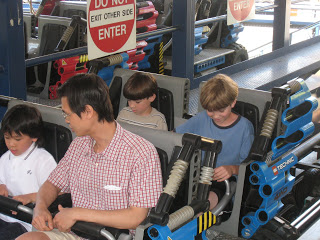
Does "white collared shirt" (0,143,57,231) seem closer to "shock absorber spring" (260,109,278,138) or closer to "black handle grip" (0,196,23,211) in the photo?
"black handle grip" (0,196,23,211)

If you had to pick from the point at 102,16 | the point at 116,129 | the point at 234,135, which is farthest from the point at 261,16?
the point at 116,129

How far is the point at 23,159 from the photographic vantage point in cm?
260

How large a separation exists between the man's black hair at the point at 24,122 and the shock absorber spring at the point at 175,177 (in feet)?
2.38

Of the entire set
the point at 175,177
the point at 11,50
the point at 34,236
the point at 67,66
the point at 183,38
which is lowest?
the point at 67,66

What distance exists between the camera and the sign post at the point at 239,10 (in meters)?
5.66

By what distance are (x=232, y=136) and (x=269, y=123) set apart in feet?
0.70

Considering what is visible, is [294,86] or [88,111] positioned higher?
[88,111]

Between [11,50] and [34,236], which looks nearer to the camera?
[34,236]

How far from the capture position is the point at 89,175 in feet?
7.38

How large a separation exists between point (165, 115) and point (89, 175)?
1296 millimetres

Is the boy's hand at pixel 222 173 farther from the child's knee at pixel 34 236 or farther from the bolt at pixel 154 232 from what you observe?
the child's knee at pixel 34 236

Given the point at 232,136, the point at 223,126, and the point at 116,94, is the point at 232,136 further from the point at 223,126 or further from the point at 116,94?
the point at 116,94

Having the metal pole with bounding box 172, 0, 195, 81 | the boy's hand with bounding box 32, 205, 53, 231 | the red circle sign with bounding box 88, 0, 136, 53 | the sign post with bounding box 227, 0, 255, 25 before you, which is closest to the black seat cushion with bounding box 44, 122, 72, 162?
the boy's hand with bounding box 32, 205, 53, 231

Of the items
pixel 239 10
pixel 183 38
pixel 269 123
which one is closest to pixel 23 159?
pixel 269 123
